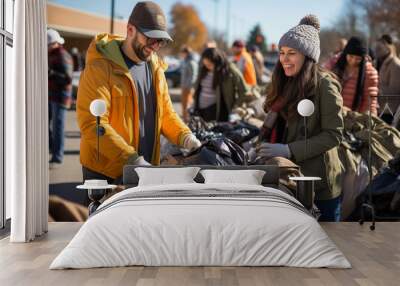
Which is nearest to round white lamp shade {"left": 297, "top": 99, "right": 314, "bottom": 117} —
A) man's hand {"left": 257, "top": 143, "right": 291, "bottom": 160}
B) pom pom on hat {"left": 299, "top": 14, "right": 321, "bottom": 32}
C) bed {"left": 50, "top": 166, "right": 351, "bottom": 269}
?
man's hand {"left": 257, "top": 143, "right": 291, "bottom": 160}

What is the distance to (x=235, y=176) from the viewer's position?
646cm

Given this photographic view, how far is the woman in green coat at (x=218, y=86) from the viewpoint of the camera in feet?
26.3

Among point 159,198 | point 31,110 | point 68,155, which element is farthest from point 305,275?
point 68,155

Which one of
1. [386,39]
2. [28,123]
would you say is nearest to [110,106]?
[28,123]

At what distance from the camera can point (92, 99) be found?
22.8 ft

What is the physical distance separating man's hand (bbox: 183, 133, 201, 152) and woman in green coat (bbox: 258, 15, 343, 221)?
0.64 m

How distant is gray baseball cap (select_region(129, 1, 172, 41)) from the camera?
7.08 metres

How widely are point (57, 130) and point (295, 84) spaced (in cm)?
255

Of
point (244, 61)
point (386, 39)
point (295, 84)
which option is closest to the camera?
point (295, 84)

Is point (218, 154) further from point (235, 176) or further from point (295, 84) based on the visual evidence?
point (295, 84)

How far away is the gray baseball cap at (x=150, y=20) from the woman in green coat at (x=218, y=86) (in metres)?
0.86

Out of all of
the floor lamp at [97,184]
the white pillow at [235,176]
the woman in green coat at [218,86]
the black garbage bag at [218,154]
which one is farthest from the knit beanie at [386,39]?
the floor lamp at [97,184]

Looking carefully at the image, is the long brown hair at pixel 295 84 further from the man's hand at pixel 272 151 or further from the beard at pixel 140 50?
the beard at pixel 140 50

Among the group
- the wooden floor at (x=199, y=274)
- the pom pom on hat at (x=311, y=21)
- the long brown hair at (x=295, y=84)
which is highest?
the pom pom on hat at (x=311, y=21)
